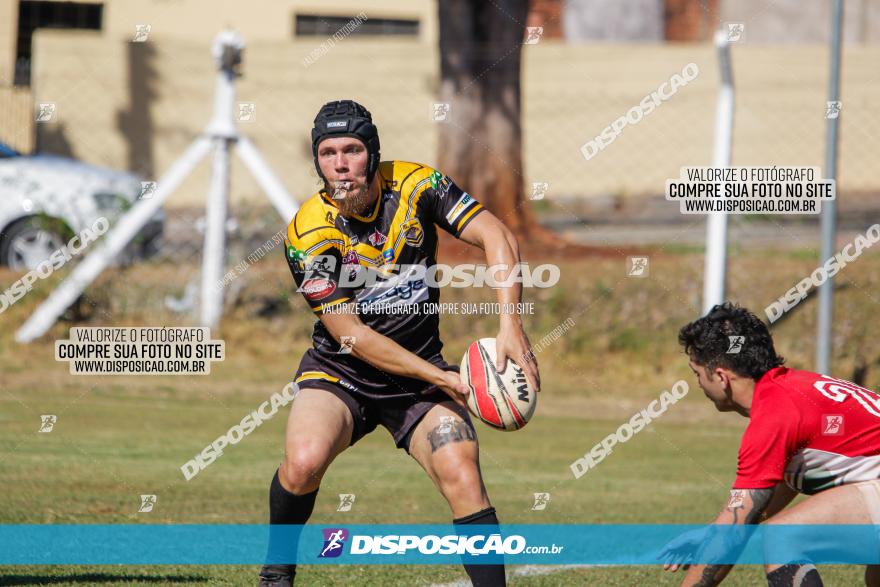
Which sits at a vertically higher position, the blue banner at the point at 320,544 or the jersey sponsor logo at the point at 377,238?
the jersey sponsor logo at the point at 377,238

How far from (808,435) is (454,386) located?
4.93 ft

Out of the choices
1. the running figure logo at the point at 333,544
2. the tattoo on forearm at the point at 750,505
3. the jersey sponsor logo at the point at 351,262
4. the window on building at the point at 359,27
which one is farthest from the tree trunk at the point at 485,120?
the window on building at the point at 359,27

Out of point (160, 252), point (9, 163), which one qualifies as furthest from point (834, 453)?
point (9, 163)

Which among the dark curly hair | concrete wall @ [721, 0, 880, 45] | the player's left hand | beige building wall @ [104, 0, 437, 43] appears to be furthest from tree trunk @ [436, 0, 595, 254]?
concrete wall @ [721, 0, 880, 45]

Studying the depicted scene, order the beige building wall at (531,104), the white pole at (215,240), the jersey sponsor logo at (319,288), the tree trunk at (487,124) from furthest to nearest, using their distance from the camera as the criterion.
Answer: the beige building wall at (531,104) < the tree trunk at (487,124) < the white pole at (215,240) < the jersey sponsor logo at (319,288)

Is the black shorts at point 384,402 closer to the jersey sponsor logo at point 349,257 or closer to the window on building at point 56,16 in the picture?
the jersey sponsor logo at point 349,257

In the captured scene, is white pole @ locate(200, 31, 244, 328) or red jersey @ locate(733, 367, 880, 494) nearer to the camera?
red jersey @ locate(733, 367, 880, 494)

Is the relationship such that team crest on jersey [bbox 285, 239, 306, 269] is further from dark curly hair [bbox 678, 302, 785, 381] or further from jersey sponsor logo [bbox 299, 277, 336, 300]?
dark curly hair [bbox 678, 302, 785, 381]

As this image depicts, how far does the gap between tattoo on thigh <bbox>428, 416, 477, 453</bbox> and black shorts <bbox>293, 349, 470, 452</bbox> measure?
9 cm

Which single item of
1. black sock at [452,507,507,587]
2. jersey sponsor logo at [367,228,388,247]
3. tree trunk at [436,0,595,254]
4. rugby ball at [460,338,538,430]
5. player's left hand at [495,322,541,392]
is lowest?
black sock at [452,507,507,587]

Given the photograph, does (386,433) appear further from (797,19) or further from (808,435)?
(797,19)

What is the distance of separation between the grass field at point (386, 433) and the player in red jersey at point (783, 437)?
60.4 inches

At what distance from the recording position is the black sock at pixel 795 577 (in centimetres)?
466

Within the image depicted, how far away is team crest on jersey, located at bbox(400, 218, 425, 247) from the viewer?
563cm
